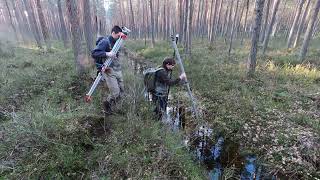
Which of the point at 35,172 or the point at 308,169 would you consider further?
the point at 308,169

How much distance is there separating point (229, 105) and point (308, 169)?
325 centimetres

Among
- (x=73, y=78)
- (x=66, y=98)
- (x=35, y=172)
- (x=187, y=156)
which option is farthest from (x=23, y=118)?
(x=73, y=78)

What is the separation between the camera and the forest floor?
13.9 ft

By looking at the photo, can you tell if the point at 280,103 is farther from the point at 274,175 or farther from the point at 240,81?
the point at 274,175

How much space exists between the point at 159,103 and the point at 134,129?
1342 mm

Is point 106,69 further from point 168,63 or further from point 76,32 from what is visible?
point 76,32

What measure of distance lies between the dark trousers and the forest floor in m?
0.26

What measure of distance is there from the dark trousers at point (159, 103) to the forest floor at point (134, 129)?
262 mm

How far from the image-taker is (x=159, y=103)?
20.6 feet

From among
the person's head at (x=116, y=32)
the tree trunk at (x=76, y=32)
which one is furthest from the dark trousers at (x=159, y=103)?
the tree trunk at (x=76, y=32)

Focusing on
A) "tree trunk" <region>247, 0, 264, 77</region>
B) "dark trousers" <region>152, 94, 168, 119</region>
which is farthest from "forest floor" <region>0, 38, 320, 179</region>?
"tree trunk" <region>247, 0, 264, 77</region>

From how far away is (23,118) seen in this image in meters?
4.73

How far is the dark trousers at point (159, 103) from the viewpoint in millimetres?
6195

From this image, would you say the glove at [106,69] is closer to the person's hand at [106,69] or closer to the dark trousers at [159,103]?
the person's hand at [106,69]
